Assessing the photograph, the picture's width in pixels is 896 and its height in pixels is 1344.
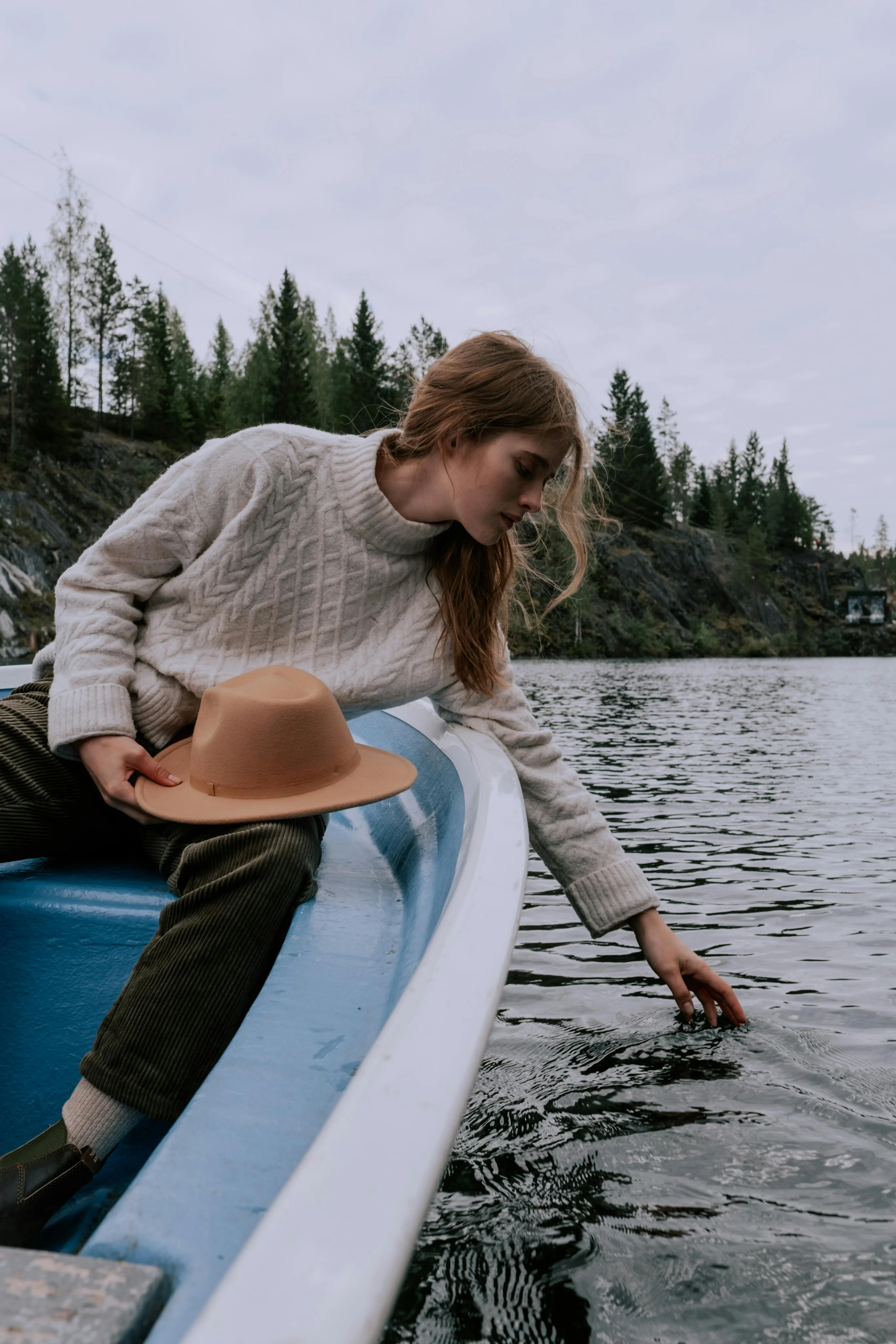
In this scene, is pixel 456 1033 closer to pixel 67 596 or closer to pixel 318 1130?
pixel 318 1130

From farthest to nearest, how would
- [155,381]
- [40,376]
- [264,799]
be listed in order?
1. [155,381]
2. [40,376]
3. [264,799]

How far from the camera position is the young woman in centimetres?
176

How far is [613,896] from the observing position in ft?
6.46

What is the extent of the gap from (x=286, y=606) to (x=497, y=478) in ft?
1.62

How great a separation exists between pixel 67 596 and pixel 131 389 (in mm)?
52925

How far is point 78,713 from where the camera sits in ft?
5.50

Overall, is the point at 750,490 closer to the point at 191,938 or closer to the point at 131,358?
the point at 131,358

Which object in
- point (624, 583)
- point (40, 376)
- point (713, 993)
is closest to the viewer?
point (713, 993)

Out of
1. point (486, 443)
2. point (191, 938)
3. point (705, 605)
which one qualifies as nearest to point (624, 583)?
point (705, 605)

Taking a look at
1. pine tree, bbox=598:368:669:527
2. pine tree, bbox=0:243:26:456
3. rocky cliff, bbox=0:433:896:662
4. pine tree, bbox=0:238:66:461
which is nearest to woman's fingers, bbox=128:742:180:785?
rocky cliff, bbox=0:433:896:662

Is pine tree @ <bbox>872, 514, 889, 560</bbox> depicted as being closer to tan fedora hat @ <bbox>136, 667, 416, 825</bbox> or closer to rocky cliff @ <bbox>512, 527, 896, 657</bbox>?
rocky cliff @ <bbox>512, 527, 896, 657</bbox>

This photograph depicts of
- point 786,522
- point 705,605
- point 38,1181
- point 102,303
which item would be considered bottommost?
point 38,1181

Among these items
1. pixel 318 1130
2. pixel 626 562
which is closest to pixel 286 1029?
pixel 318 1130

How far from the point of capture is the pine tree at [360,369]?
4744 centimetres
